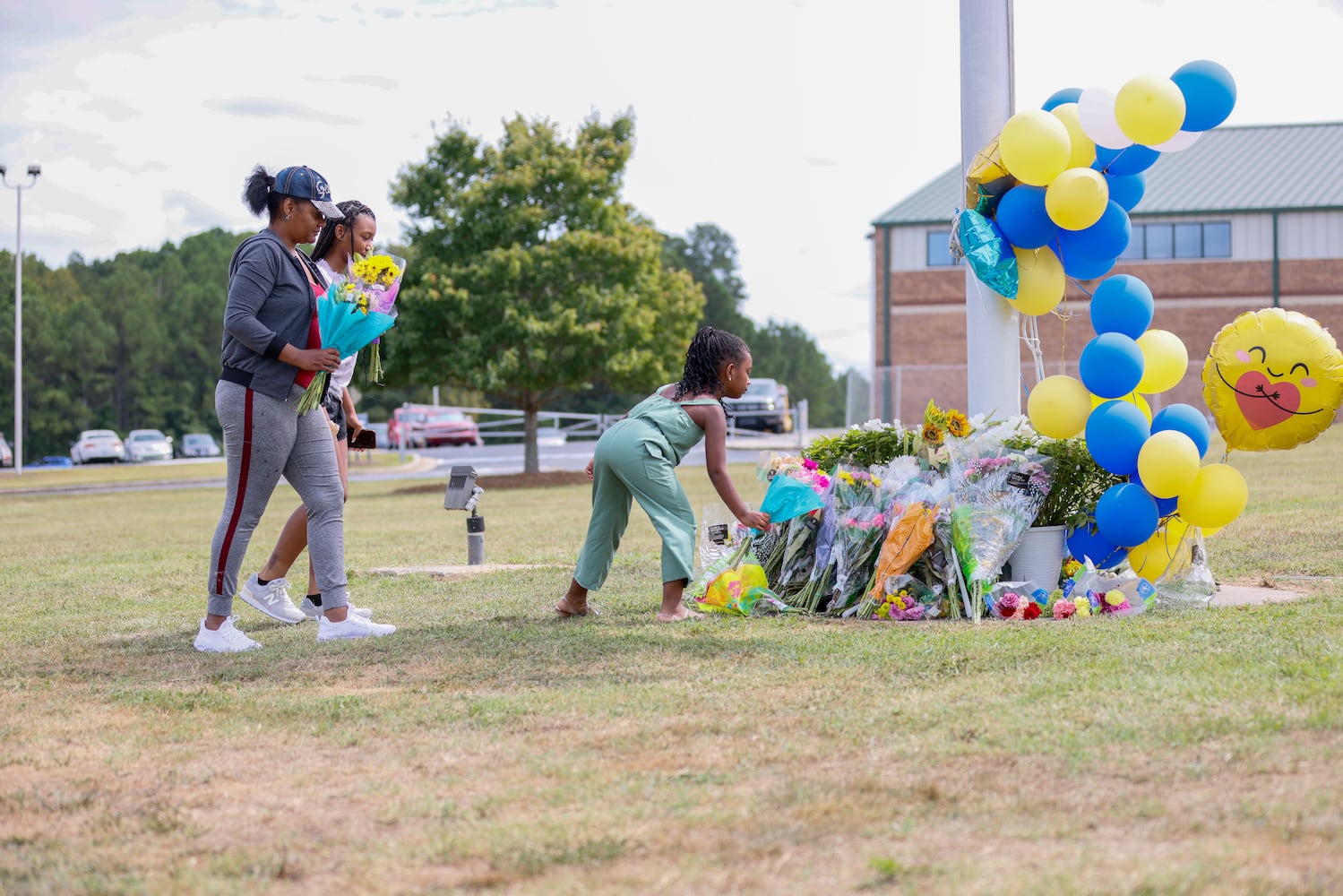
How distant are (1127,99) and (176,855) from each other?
192 inches

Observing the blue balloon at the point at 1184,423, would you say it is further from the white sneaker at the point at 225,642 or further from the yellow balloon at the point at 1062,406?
the white sneaker at the point at 225,642

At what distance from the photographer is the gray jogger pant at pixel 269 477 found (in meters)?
5.33

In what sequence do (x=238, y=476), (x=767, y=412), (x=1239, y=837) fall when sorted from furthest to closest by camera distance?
1. (x=767, y=412)
2. (x=238, y=476)
3. (x=1239, y=837)

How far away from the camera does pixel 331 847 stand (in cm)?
281

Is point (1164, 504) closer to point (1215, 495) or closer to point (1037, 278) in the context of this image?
point (1215, 495)

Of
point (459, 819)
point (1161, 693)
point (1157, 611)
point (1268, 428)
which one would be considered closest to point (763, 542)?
point (1157, 611)

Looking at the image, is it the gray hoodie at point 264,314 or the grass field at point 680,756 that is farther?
the gray hoodie at point 264,314

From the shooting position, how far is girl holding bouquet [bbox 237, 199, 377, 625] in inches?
233

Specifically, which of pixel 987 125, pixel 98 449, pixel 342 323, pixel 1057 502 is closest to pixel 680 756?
pixel 342 323

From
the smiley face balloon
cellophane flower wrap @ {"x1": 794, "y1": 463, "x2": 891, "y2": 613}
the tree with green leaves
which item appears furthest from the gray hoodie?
the tree with green leaves

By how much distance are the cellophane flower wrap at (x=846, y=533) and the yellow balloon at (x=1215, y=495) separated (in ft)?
4.46

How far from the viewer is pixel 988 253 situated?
6.32 metres

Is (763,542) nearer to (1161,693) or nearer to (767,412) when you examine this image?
(1161,693)

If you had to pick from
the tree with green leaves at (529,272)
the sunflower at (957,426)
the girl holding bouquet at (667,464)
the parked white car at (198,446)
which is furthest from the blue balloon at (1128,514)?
the parked white car at (198,446)
